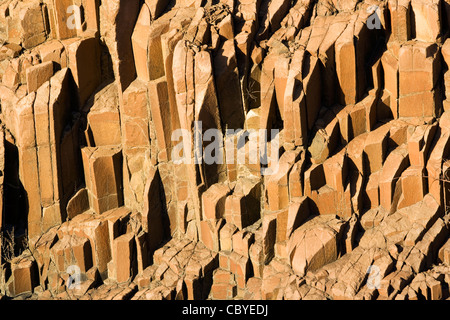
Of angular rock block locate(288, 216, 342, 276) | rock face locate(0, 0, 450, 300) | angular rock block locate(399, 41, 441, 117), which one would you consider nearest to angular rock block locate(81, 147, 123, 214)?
rock face locate(0, 0, 450, 300)

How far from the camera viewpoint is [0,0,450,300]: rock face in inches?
1444

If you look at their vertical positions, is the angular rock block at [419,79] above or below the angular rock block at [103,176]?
above

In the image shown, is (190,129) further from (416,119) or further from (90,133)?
(416,119)

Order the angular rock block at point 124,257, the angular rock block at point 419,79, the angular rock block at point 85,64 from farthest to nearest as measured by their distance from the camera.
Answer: the angular rock block at point 85,64
the angular rock block at point 124,257
the angular rock block at point 419,79

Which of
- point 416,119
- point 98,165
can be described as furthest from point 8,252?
point 416,119

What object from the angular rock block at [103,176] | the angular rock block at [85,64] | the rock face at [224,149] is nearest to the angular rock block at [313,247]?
the rock face at [224,149]

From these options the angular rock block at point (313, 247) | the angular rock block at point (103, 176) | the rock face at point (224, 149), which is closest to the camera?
the angular rock block at point (313, 247)

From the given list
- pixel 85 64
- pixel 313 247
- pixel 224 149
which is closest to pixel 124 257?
pixel 224 149

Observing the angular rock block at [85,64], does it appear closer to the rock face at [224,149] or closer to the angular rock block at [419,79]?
the rock face at [224,149]

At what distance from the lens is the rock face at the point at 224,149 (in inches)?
1444

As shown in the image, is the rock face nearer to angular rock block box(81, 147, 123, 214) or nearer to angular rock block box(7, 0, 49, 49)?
angular rock block box(81, 147, 123, 214)

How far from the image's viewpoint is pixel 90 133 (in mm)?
39219

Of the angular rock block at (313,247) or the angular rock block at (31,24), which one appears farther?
the angular rock block at (31,24)

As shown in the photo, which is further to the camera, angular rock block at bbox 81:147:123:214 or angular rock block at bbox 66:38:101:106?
angular rock block at bbox 66:38:101:106
